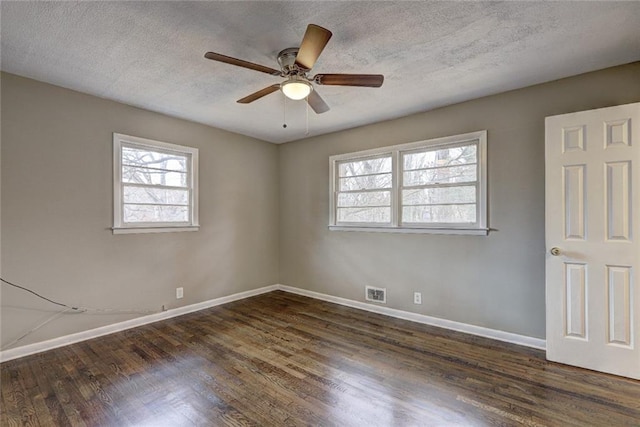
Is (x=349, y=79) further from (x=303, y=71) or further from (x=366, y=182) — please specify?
(x=366, y=182)

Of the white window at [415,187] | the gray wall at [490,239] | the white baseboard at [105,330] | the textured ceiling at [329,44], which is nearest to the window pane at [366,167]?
the white window at [415,187]

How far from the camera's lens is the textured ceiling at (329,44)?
1.85 meters

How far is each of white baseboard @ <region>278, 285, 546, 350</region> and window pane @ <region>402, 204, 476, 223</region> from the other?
1.14 meters

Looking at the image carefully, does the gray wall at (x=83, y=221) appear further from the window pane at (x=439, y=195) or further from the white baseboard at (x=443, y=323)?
the window pane at (x=439, y=195)

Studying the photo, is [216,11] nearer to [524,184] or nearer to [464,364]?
[524,184]

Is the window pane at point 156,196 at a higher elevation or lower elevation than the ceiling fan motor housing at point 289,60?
lower

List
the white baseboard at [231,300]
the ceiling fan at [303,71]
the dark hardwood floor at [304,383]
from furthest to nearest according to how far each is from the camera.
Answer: the white baseboard at [231,300] < the dark hardwood floor at [304,383] < the ceiling fan at [303,71]

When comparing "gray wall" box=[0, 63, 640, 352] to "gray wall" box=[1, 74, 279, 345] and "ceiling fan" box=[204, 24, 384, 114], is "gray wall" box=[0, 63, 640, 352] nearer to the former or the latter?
"gray wall" box=[1, 74, 279, 345]

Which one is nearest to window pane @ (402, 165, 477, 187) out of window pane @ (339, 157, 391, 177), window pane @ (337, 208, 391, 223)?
window pane @ (339, 157, 391, 177)

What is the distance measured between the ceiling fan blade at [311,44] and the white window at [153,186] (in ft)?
8.28

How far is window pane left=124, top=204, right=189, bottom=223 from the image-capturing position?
11.3 ft

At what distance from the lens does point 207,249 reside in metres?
4.18

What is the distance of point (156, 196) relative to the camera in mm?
3676

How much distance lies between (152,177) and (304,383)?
9.58ft
